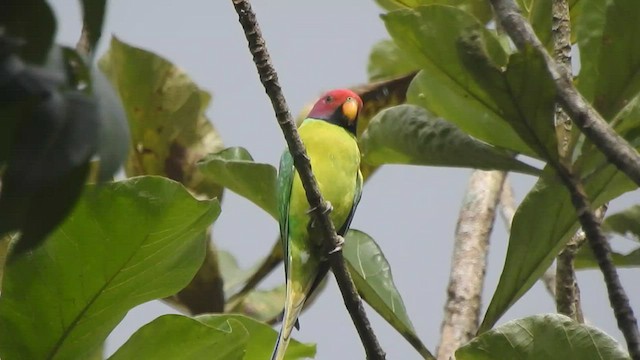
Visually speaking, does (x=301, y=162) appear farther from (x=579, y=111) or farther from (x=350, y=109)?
(x=350, y=109)

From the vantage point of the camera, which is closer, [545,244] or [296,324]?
[545,244]

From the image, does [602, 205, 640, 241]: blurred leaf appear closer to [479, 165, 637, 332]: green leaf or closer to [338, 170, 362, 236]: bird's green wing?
[479, 165, 637, 332]: green leaf

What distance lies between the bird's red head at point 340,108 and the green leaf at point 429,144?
2.94 ft

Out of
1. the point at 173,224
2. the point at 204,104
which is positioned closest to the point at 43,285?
the point at 173,224

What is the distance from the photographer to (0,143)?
425mm

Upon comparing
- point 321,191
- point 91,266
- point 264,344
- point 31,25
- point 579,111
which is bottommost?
point 264,344

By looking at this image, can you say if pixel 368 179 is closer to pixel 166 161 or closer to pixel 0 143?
pixel 166 161

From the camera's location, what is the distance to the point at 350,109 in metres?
2.25

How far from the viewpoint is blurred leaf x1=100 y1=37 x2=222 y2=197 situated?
1.98 m

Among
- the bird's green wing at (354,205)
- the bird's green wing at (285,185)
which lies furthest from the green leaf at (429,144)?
the bird's green wing at (354,205)

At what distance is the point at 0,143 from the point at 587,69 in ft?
3.13

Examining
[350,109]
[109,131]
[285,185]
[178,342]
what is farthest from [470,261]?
[109,131]

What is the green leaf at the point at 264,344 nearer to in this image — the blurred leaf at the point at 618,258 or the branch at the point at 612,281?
the blurred leaf at the point at 618,258

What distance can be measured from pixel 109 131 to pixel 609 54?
889mm
